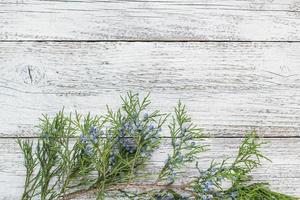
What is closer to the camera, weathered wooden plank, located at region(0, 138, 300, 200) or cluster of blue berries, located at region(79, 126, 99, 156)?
cluster of blue berries, located at region(79, 126, 99, 156)

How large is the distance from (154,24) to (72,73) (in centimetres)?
20

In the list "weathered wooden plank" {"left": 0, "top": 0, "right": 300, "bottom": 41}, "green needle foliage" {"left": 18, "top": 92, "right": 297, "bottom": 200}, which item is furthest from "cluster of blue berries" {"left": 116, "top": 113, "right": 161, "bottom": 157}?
"weathered wooden plank" {"left": 0, "top": 0, "right": 300, "bottom": 41}

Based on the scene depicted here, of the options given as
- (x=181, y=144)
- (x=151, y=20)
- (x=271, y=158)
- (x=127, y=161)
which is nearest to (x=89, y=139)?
(x=127, y=161)

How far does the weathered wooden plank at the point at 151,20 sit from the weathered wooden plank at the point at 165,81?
0.8 inches

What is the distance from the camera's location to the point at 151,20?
4.09ft

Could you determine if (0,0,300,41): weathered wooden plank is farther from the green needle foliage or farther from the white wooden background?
the green needle foliage

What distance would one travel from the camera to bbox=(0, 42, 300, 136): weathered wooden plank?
1.22 m

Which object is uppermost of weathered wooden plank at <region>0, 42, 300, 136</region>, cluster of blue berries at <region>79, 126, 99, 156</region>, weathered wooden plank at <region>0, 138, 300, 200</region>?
weathered wooden plank at <region>0, 42, 300, 136</region>

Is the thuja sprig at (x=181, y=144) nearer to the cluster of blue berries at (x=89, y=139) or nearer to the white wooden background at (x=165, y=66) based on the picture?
the white wooden background at (x=165, y=66)

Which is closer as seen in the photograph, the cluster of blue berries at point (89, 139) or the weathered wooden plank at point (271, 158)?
the cluster of blue berries at point (89, 139)

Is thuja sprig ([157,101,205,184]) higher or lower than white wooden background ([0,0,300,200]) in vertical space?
lower

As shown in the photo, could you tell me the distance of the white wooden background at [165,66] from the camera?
1.22m

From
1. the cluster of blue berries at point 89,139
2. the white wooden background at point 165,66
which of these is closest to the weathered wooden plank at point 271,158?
the white wooden background at point 165,66

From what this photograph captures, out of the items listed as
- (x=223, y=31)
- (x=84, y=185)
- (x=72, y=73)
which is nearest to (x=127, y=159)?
(x=84, y=185)
